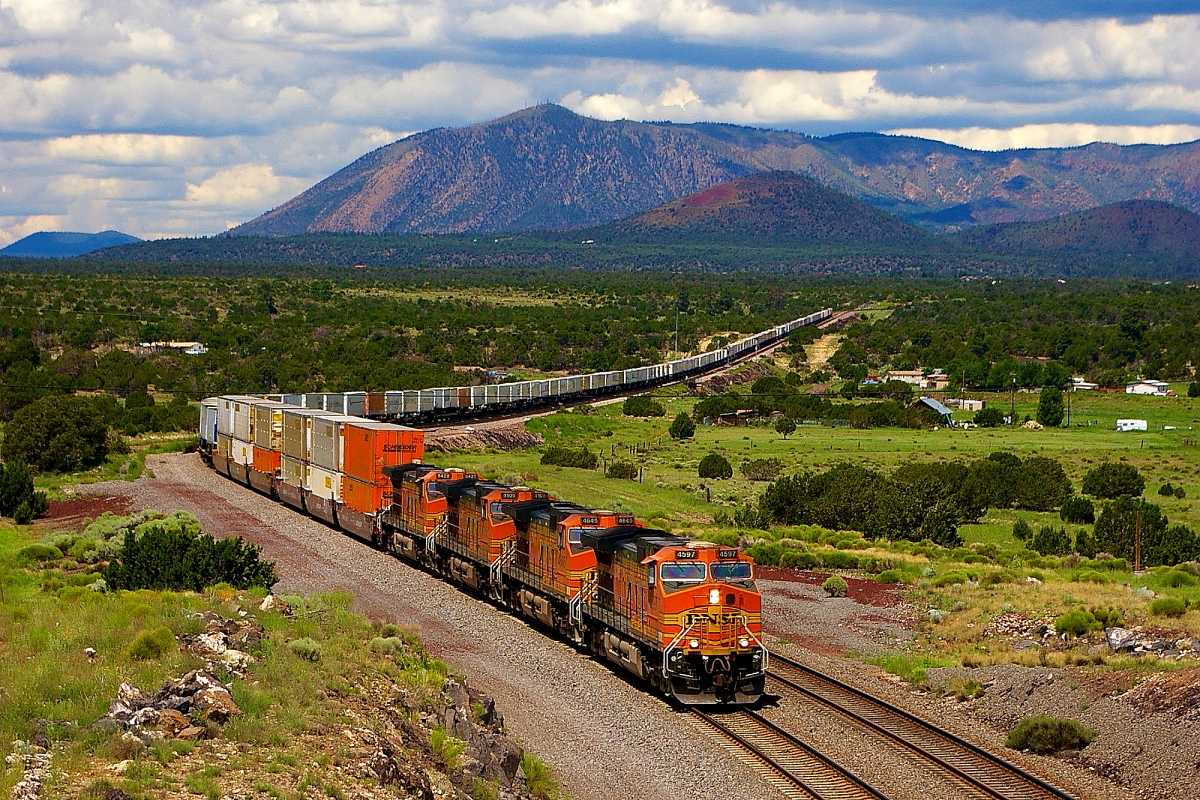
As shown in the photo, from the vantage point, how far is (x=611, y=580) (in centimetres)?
2886

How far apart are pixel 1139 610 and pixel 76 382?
8096cm

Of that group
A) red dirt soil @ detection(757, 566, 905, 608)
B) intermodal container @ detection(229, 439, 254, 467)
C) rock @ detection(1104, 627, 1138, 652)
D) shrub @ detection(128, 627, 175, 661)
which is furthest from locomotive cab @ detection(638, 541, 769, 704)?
intermodal container @ detection(229, 439, 254, 467)

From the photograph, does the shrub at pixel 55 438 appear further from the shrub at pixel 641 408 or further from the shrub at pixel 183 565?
the shrub at pixel 641 408

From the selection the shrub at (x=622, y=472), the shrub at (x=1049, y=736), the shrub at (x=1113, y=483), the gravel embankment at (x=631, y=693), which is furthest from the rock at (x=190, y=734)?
the shrub at (x=1113, y=483)

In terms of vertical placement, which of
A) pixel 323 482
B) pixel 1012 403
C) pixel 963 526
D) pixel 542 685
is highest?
pixel 323 482

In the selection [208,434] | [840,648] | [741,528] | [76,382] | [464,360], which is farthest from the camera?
[464,360]

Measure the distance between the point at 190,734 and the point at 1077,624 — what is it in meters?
22.3

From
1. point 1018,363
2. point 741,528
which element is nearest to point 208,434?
point 741,528

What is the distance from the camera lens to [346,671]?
23.1 metres

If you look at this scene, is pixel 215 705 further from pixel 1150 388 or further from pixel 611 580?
pixel 1150 388

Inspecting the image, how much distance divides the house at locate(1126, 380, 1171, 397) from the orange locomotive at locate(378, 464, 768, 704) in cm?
9910

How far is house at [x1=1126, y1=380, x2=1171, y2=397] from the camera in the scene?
404ft

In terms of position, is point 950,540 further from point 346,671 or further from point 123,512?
point 346,671

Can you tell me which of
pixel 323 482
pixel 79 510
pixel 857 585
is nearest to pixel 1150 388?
pixel 857 585
